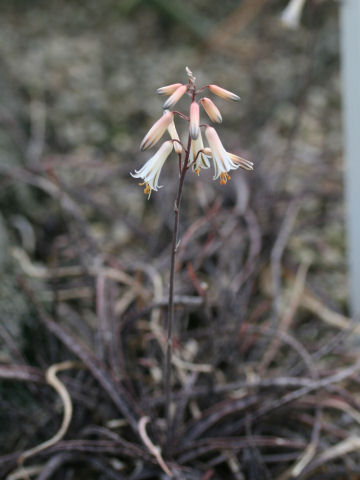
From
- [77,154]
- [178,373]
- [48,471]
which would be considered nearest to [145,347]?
[178,373]

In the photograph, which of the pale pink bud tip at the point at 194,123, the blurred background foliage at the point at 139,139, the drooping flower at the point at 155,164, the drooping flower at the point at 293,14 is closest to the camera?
the pale pink bud tip at the point at 194,123

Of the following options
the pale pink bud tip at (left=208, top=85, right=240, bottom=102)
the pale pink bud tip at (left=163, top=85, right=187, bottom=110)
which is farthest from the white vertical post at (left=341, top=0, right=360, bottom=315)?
the pale pink bud tip at (left=163, top=85, right=187, bottom=110)

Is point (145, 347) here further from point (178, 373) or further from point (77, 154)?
point (77, 154)

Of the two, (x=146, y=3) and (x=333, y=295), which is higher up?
(x=146, y=3)

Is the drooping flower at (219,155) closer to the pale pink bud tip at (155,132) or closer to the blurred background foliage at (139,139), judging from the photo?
the pale pink bud tip at (155,132)

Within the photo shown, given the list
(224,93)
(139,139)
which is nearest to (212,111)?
(224,93)

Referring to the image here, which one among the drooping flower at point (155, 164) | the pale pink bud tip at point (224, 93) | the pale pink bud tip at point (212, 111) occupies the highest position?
the pale pink bud tip at point (224, 93)

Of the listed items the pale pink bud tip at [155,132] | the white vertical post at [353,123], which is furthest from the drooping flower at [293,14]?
the pale pink bud tip at [155,132]

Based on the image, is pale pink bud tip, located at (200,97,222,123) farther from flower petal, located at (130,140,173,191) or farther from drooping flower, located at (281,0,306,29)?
drooping flower, located at (281,0,306,29)
